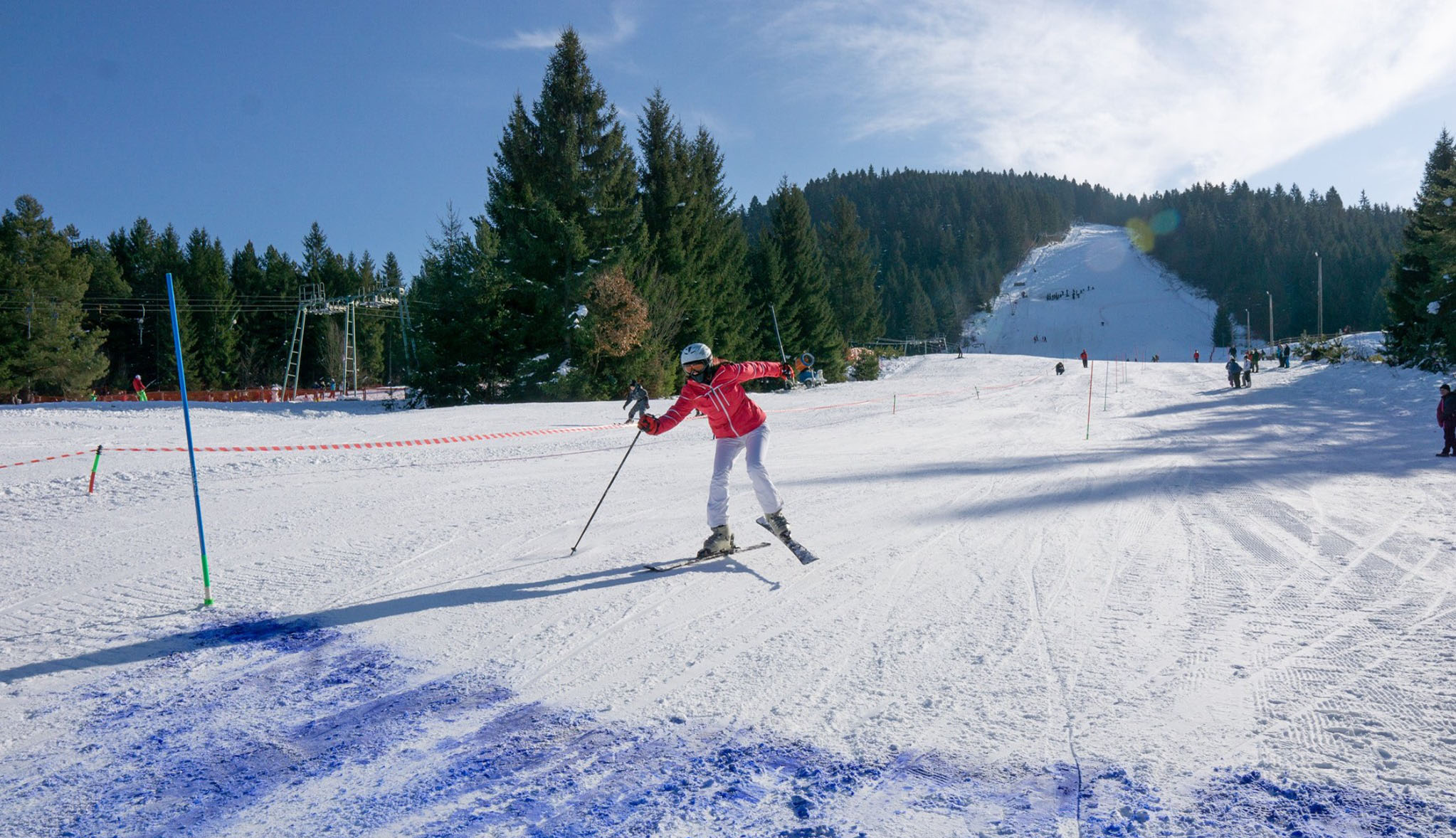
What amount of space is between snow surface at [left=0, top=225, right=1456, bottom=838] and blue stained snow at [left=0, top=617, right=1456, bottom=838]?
17mm

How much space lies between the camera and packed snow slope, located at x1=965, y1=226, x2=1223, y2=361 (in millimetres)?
109500

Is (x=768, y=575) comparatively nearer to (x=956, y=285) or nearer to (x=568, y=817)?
(x=568, y=817)

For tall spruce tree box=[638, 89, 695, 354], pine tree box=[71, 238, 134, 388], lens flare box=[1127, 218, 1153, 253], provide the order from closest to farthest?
1. tall spruce tree box=[638, 89, 695, 354]
2. pine tree box=[71, 238, 134, 388]
3. lens flare box=[1127, 218, 1153, 253]

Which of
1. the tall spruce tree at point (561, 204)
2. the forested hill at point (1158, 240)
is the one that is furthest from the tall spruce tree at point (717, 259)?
the forested hill at point (1158, 240)

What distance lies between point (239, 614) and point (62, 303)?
150 feet

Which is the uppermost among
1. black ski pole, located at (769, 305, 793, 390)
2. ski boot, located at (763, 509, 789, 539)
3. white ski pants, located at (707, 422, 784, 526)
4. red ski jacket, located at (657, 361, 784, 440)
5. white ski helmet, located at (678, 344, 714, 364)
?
black ski pole, located at (769, 305, 793, 390)

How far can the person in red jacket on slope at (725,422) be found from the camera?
6.57 meters

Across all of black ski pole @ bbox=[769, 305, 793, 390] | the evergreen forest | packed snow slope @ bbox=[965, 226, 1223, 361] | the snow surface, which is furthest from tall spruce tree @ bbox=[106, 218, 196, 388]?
packed snow slope @ bbox=[965, 226, 1223, 361]

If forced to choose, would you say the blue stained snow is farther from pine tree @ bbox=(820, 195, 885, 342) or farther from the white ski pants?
pine tree @ bbox=(820, 195, 885, 342)

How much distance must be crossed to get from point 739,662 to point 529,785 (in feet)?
5.16

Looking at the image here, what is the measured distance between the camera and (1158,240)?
154000mm

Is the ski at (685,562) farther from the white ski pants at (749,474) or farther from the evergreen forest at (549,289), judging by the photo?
the evergreen forest at (549,289)

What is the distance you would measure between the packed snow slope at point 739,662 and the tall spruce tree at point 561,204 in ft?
56.0

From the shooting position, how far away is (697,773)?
3.27 metres
